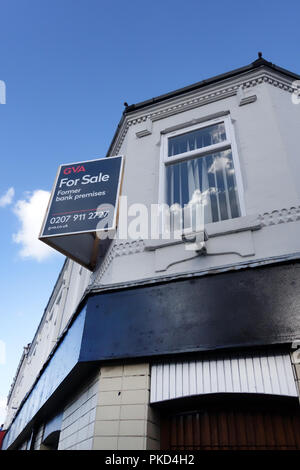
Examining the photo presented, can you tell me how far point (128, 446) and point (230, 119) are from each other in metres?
5.11

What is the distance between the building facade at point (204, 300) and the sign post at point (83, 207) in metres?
0.35

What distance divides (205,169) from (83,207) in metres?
2.15

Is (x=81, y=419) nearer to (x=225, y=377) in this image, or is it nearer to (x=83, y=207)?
(x=225, y=377)

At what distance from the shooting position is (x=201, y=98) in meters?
6.49

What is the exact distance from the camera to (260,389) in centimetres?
339

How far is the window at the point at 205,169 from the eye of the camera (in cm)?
518

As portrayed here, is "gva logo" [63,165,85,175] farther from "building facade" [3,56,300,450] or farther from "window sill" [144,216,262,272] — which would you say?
"window sill" [144,216,262,272]

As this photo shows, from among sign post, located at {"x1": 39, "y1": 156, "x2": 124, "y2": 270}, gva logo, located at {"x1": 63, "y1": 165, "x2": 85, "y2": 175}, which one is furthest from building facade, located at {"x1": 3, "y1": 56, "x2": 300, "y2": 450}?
gva logo, located at {"x1": 63, "y1": 165, "x2": 85, "y2": 175}

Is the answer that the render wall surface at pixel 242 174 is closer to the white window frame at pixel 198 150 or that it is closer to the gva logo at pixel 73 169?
the white window frame at pixel 198 150

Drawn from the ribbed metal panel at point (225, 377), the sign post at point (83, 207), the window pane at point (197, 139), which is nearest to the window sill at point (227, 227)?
the sign post at point (83, 207)

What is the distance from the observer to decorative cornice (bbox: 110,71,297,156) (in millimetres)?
6121
